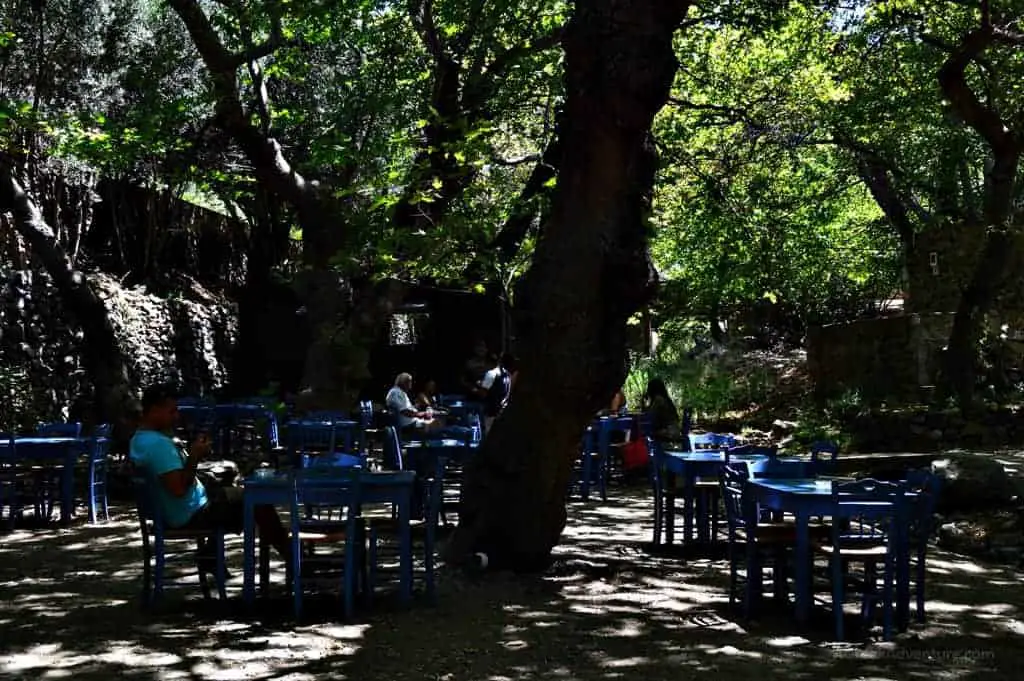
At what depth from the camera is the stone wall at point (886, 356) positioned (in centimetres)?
A: 1894

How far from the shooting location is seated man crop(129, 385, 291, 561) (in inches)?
262

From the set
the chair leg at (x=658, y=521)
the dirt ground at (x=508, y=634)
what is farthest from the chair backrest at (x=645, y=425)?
the dirt ground at (x=508, y=634)

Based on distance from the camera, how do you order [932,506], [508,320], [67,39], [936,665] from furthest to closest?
[508,320] → [67,39] → [932,506] → [936,665]

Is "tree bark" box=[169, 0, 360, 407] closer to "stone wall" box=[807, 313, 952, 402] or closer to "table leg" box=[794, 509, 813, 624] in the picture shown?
"stone wall" box=[807, 313, 952, 402]

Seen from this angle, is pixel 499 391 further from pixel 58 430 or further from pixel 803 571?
pixel 803 571

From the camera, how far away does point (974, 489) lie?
10.7 meters

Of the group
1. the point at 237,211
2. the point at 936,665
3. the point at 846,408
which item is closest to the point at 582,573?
the point at 936,665

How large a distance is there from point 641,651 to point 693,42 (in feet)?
34.6

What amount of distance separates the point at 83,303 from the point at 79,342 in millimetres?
3915

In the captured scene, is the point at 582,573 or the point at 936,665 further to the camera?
the point at 582,573

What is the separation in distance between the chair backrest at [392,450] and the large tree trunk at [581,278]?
13.8 feet

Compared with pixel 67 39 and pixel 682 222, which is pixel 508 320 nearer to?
pixel 682 222

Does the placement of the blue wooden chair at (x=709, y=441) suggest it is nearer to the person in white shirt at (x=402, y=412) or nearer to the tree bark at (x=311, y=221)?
the person in white shirt at (x=402, y=412)

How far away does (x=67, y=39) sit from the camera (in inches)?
717
